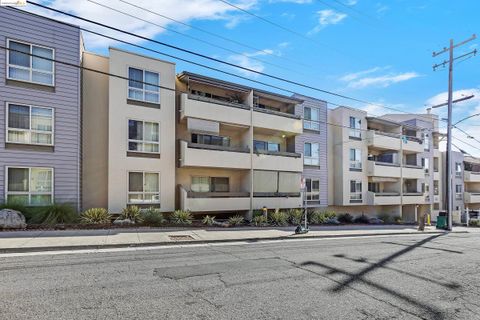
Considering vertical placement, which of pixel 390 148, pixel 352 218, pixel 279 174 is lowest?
pixel 352 218

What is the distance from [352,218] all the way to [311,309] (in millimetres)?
22218

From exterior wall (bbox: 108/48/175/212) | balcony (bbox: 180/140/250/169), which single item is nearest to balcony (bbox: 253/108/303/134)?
balcony (bbox: 180/140/250/169)

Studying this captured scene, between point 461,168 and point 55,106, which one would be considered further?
point 461,168

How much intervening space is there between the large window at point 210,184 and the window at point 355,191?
39.7 feet

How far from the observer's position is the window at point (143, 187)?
1692 cm

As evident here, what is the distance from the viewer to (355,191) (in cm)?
2759

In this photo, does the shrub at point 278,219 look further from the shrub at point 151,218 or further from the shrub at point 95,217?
the shrub at point 95,217

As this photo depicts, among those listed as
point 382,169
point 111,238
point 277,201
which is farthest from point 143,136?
point 382,169

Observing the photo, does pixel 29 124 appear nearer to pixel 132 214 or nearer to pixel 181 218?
pixel 132 214

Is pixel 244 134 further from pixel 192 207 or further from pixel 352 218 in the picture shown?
pixel 352 218

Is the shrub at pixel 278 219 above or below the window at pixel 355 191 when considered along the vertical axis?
below

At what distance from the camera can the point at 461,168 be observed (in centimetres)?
4272

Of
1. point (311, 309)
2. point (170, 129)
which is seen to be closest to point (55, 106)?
point (170, 129)

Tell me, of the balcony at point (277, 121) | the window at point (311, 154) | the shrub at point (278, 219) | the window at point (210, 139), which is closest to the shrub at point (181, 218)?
the window at point (210, 139)
